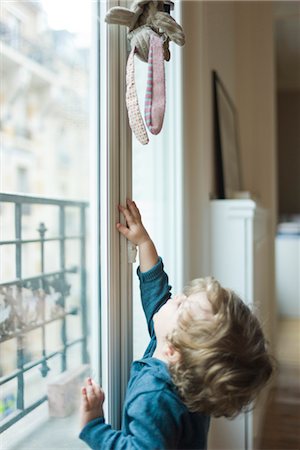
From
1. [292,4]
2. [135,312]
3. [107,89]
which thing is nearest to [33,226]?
[135,312]

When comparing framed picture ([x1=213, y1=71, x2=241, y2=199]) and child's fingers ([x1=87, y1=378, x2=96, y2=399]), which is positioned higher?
framed picture ([x1=213, y1=71, x2=241, y2=199])

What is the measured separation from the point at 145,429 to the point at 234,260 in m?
1.11

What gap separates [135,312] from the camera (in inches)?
54.2

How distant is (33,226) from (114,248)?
1350 millimetres

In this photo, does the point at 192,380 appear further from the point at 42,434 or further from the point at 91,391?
the point at 42,434

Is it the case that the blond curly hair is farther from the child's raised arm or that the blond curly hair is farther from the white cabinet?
the white cabinet

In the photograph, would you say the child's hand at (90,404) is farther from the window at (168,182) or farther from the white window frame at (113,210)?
the window at (168,182)

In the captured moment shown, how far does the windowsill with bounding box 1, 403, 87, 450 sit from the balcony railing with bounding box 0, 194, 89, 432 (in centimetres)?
3

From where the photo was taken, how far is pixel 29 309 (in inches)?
67.4

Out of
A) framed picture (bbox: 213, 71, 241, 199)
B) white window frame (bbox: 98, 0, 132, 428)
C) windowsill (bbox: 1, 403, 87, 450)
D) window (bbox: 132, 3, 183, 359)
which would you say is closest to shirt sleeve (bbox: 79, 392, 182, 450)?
white window frame (bbox: 98, 0, 132, 428)

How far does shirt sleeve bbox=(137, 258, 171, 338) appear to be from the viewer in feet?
3.99

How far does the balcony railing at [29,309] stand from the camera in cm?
143

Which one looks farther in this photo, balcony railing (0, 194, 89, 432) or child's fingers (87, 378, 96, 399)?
balcony railing (0, 194, 89, 432)

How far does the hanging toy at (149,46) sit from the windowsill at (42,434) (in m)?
0.81
